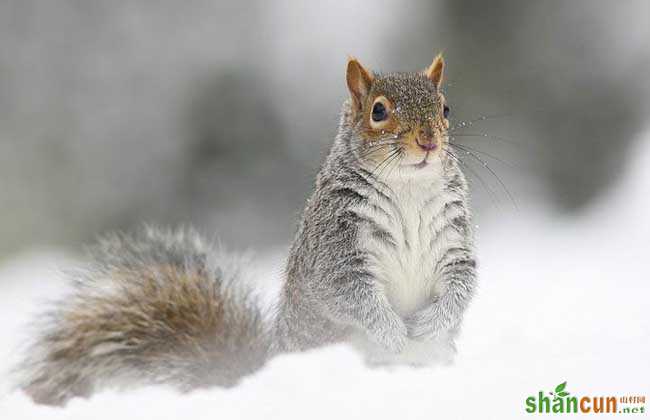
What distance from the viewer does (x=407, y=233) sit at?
1698mm

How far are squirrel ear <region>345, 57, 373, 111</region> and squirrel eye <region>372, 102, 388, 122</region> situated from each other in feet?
0.21

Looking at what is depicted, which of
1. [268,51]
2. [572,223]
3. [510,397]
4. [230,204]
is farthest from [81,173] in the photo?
[510,397]

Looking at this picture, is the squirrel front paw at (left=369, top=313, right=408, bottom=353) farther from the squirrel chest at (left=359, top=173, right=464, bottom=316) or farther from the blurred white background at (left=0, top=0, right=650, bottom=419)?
the blurred white background at (left=0, top=0, right=650, bottom=419)

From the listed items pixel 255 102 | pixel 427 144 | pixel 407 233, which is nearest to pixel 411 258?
pixel 407 233

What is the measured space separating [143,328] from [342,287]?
18.0 inches

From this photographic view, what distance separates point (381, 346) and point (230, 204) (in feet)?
10.5

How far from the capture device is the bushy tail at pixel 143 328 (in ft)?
5.72

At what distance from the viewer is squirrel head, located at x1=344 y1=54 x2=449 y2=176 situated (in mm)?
1607

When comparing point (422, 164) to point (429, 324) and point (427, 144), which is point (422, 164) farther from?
point (429, 324)

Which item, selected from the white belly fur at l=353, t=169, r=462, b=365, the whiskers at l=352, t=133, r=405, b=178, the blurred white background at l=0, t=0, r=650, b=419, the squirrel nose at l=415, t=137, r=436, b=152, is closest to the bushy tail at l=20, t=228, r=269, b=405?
the white belly fur at l=353, t=169, r=462, b=365

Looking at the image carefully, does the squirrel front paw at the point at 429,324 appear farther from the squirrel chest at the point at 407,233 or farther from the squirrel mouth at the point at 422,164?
the squirrel mouth at the point at 422,164

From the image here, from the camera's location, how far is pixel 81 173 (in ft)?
15.9

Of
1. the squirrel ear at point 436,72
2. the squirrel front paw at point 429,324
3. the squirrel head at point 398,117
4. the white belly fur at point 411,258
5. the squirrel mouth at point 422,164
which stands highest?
the squirrel ear at point 436,72

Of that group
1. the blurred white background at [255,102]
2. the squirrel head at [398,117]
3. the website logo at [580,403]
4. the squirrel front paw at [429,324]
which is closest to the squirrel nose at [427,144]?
the squirrel head at [398,117]
